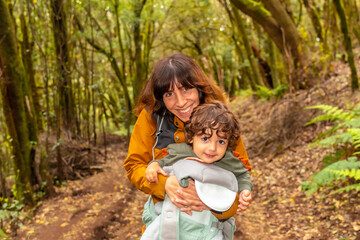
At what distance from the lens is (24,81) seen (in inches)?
237

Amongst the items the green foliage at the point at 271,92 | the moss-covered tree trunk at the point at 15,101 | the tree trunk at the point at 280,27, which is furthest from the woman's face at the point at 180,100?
the green foliage at the point at 271,92

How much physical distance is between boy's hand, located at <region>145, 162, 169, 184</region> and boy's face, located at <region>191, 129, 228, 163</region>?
28 cm

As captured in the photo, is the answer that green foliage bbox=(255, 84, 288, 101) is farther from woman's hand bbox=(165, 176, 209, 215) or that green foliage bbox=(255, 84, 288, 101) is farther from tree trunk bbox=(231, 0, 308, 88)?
woman's hand bbox=(165, 176, 209, 215)

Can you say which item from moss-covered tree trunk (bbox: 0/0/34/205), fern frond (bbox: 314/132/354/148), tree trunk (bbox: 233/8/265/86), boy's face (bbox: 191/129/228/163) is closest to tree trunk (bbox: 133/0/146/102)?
tree trunk (bbox: 233/8/265/86)

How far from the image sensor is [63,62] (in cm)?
786

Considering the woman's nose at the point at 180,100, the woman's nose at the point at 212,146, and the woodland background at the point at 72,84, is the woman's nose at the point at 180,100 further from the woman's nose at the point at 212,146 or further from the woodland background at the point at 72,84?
the woodland background at the point at 72,84

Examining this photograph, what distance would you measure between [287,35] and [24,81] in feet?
21.4

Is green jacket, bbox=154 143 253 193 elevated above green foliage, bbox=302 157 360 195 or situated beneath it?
elevated above

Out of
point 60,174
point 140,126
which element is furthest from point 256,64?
point 140,126

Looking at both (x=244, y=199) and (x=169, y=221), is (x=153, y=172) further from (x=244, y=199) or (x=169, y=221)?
(x=244, y=199)

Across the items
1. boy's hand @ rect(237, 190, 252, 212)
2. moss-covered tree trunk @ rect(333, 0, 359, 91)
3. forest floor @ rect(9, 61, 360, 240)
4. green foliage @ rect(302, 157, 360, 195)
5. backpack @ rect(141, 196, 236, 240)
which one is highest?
moss-covered tree trunk @ rect(333, 0, 359, 91)

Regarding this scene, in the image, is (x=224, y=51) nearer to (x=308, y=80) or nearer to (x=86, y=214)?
(x=308, y=80)

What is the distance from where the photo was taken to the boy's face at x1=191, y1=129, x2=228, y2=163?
74.2 inches

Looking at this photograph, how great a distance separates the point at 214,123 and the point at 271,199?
4267 millimetres
